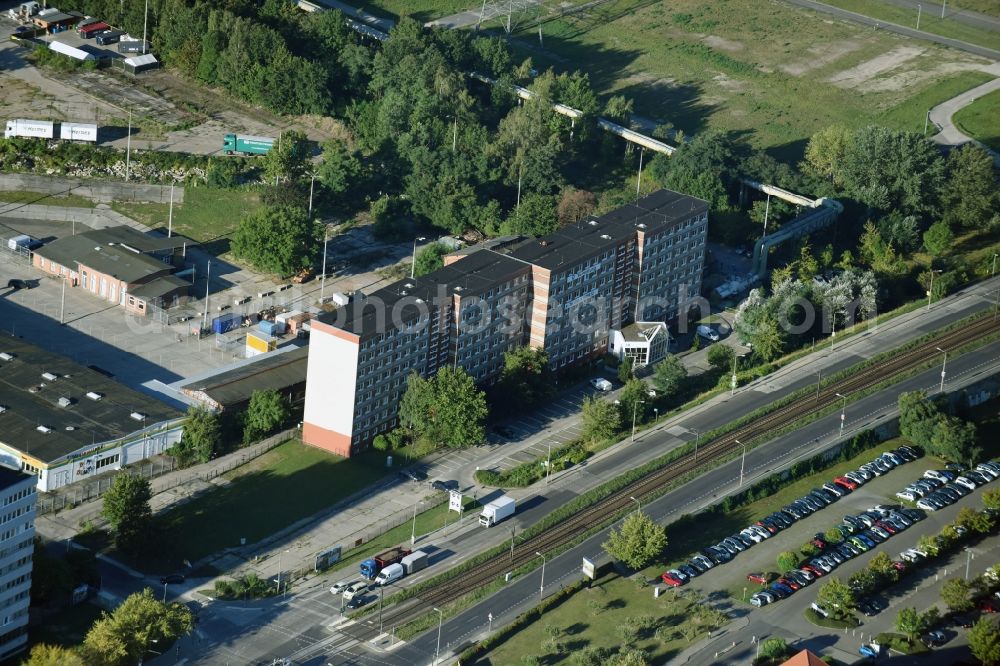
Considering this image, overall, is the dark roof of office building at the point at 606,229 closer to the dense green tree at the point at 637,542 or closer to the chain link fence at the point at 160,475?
the chain link fence at the point at 160,475

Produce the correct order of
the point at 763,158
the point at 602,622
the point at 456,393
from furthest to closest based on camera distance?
the point at 763,158 → the point at 456,393 → the point at 602,622

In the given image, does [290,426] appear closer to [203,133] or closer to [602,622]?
[602,622]

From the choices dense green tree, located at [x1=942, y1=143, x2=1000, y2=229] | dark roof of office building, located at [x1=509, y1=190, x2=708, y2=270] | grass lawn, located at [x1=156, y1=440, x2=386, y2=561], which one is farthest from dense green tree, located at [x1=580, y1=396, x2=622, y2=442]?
dense green tree, located at [x1=942, y1=143, x2=1000, y2=229]

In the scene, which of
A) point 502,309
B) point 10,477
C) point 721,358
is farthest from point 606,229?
point 10,477

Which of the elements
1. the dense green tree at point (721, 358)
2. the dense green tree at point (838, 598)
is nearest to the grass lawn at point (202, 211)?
the dense green tree at point (721, 358)

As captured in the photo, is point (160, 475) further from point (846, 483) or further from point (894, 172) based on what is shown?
point (894, 172)

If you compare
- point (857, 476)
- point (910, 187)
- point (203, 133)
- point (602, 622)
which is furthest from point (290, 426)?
point (910, 187)
